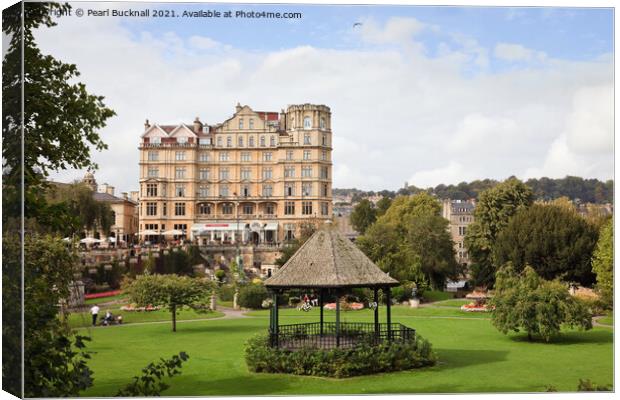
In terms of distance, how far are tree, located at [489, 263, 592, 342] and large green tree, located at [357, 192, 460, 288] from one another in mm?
15700

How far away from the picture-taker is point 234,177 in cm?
4178

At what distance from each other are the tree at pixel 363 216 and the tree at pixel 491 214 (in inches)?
750

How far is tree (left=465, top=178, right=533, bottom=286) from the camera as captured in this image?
5059 cm

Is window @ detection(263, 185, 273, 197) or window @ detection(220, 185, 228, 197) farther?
window @ detection(263, 185, 273, 197)

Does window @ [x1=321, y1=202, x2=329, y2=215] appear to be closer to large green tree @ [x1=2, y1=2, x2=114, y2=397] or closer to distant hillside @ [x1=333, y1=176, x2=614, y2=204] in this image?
distant hillside @ [x1=333, y1=176, x2=614, y2=204]

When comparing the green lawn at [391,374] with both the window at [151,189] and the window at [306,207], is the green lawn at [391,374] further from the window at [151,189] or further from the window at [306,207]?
the window at [306,207]

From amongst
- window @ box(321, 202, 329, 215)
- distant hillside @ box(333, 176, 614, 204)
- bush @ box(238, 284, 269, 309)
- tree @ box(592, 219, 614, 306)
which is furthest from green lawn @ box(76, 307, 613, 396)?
window @ box(321, 202, 329, 215)

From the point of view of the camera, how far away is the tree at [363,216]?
71.5 m

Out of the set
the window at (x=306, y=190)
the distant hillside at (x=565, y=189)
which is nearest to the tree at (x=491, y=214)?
the distant hillside at (x=565, y=189)

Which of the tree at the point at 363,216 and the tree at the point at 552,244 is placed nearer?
the tree at the point at 552,244

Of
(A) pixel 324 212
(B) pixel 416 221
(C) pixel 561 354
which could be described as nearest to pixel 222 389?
(C) pixel 561 354

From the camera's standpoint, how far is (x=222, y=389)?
729 inches

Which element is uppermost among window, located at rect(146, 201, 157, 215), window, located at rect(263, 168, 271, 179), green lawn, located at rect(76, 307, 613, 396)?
window, located at rect(263, 168, 271, 179)

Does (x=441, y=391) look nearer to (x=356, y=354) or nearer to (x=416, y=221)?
(x=356, y=354)
